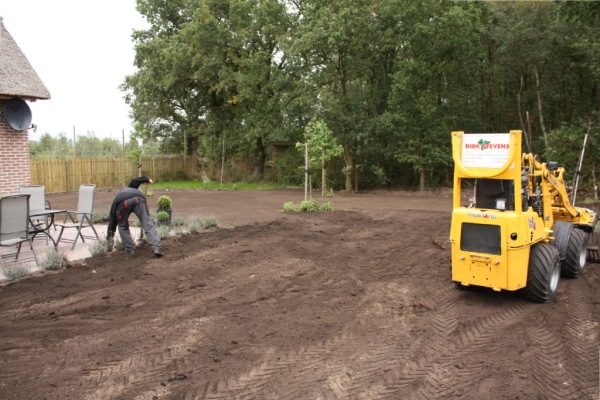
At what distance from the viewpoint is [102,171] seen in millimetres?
24516

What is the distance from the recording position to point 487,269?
5.61 m

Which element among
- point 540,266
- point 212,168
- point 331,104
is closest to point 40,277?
point 540,266

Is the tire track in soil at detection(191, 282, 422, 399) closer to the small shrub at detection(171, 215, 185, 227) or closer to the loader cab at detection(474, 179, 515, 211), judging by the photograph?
the loader cab at detection(474, 179, 515, 211)

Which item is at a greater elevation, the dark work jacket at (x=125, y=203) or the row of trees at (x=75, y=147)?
the row of trees at (x=75, y=147)

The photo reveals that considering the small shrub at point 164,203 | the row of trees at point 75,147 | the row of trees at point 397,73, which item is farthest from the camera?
the row of trees at point 75,147

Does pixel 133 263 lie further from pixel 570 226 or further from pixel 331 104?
pixel 331 104

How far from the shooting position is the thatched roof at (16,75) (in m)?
9.88

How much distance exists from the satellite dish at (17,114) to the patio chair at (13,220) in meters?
3.64

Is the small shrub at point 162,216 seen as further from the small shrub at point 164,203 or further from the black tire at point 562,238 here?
the black tire at point 562,238

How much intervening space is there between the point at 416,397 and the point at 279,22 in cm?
2279

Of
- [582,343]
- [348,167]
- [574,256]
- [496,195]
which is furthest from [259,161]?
[582,343]

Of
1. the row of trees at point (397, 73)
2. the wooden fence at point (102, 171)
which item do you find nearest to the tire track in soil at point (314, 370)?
the row of trees at point (397, 73)

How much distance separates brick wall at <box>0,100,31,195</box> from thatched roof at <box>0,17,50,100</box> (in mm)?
427

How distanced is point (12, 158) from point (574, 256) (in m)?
10.6
